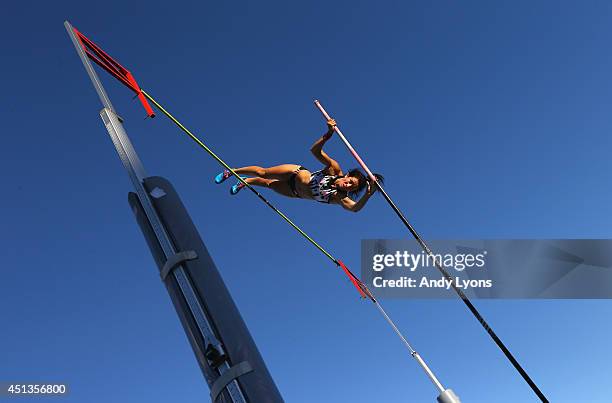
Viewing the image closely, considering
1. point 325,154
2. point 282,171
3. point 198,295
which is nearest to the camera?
point 198,295

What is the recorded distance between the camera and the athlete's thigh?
6926mm

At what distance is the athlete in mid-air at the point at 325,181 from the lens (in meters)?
6.38

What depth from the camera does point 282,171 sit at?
22.8 feet

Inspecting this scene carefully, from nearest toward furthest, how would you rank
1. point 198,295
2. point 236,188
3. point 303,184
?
point 198,295, point 303,184, point 236,188

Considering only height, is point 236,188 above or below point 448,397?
above

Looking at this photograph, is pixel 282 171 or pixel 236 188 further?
pixel 236 188

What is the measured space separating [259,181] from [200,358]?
18.2 ft

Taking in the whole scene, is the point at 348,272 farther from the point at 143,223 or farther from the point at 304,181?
the point at 143,223

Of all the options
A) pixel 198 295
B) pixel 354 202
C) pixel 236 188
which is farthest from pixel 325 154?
pixel 198 295

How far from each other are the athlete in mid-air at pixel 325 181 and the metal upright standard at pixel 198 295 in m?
3.92

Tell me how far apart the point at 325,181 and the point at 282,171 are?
29.7 inches

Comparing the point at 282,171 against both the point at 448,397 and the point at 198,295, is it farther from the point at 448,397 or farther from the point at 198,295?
the point at 198,295

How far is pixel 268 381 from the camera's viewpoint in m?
1.68

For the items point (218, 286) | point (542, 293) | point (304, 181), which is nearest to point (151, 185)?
point (218, 286)
